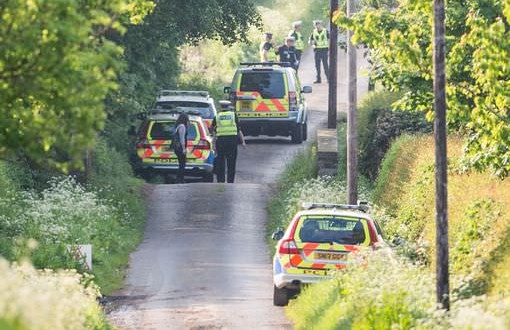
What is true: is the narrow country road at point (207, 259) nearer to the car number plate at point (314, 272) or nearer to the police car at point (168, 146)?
the police car at point (168, 146)

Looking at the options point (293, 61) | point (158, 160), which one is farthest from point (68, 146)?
point (293, 61)

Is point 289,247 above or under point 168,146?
under

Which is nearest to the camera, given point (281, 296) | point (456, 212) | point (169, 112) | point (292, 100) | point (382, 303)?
point (382, 303)

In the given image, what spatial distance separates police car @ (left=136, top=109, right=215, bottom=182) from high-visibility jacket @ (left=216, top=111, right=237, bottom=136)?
28.1 inches

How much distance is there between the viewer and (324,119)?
46.0m

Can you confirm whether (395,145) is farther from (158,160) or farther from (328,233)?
(328,233)

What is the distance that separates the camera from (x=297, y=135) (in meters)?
40.9

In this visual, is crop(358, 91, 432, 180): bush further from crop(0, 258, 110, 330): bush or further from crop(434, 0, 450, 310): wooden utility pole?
crop(0, 258, 110, 330): bush

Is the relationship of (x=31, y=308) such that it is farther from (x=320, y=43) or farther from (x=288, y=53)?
(x=320, y=43)

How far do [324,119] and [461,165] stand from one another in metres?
23.3

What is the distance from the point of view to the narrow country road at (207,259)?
72.7 ft

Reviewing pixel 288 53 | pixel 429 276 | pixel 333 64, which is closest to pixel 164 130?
pixel 333 64

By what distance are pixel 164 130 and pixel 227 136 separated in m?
1.47

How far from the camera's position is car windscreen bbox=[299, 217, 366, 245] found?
71.3 ft
